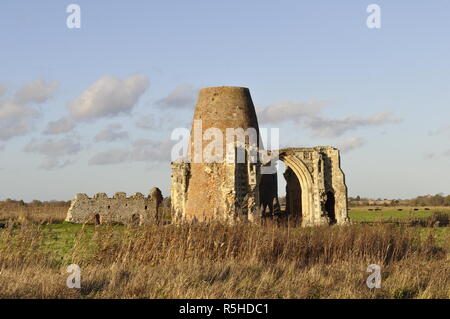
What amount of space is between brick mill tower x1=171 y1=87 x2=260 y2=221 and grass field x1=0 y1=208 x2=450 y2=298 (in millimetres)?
12724

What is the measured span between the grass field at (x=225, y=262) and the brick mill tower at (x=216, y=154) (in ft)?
41.7

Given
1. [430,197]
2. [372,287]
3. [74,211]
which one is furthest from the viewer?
[430,197]

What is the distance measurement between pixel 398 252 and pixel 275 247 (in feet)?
9.07

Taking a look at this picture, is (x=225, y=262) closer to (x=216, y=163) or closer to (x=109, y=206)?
(x=216, y=163)

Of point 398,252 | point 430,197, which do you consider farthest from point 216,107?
point 430,197

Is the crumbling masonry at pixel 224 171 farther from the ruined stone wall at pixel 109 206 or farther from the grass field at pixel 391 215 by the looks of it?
the ruined stone wall at pixel 109 206

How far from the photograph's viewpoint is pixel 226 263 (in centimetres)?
902

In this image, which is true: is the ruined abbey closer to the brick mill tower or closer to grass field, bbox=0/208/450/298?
the brick mill tower

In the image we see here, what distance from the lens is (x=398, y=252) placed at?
37.3 feet

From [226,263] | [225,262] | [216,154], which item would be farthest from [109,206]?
[226,263]

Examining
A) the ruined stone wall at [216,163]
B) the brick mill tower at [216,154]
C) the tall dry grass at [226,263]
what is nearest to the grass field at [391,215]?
the tall dry grass at [226,263]
